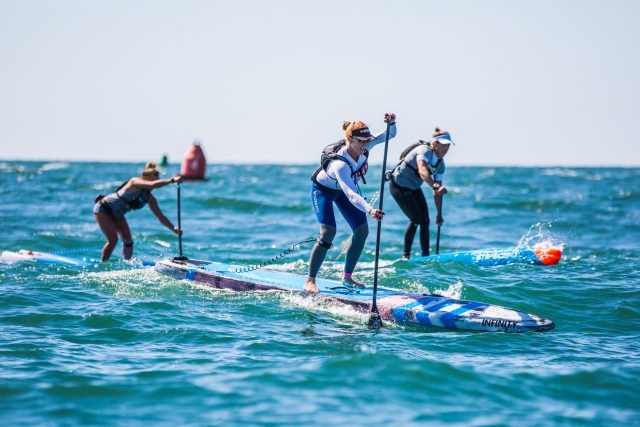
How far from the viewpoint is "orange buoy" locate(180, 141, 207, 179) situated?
320 inches

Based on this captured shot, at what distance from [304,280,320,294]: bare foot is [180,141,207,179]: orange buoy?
1.88 meters

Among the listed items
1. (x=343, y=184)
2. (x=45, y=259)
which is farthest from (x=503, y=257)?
(x=45, y=259)

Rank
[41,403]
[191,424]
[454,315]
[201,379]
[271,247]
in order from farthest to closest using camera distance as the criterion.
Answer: [271,247], [454,315], [201,379], [41,403], [191,424]

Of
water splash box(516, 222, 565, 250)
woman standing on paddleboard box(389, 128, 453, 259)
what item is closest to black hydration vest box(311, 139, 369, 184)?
woman standing on paddleboard box(389, 128, 453, 259)

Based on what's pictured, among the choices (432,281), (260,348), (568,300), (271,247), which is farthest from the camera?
(271,247)

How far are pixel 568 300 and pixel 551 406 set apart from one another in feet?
14.6

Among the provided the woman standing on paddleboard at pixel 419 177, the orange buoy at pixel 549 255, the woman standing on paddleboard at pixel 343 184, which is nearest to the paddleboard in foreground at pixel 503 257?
the orange buoy at pixel 549 255

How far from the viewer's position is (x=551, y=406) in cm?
540

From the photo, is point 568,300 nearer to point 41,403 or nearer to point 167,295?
point 167,295

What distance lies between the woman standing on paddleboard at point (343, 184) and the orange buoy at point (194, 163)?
1.37 meters

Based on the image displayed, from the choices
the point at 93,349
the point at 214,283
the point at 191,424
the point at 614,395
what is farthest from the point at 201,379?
the point at 214,283

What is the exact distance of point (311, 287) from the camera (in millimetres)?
8742

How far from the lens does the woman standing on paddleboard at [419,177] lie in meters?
11.4

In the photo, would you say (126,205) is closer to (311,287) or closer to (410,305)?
(311,287)
